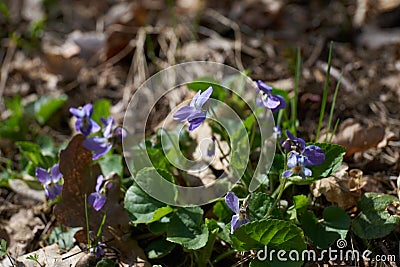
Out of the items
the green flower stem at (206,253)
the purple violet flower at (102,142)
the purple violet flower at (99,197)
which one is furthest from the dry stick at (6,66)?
the green flower stem at (206,253)

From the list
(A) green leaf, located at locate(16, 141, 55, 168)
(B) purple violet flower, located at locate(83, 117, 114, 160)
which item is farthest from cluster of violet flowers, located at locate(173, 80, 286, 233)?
(A) green leaf, located at locate(16, 141, 55, 168)

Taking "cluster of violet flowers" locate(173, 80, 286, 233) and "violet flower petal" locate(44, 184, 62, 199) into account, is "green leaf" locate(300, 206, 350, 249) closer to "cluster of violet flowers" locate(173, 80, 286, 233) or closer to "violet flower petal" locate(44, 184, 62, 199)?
"cluster of violet flowers" locate(173, 80, 286, 233)

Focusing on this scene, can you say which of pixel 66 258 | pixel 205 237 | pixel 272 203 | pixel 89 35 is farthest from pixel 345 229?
pixel 89 35

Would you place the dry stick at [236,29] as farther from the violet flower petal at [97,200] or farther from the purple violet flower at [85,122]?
the violet flower petal at [97,200]

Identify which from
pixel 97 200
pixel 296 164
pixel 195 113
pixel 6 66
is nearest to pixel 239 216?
pixel 296 164

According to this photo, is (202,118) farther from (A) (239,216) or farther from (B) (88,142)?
(B) (88,142)
